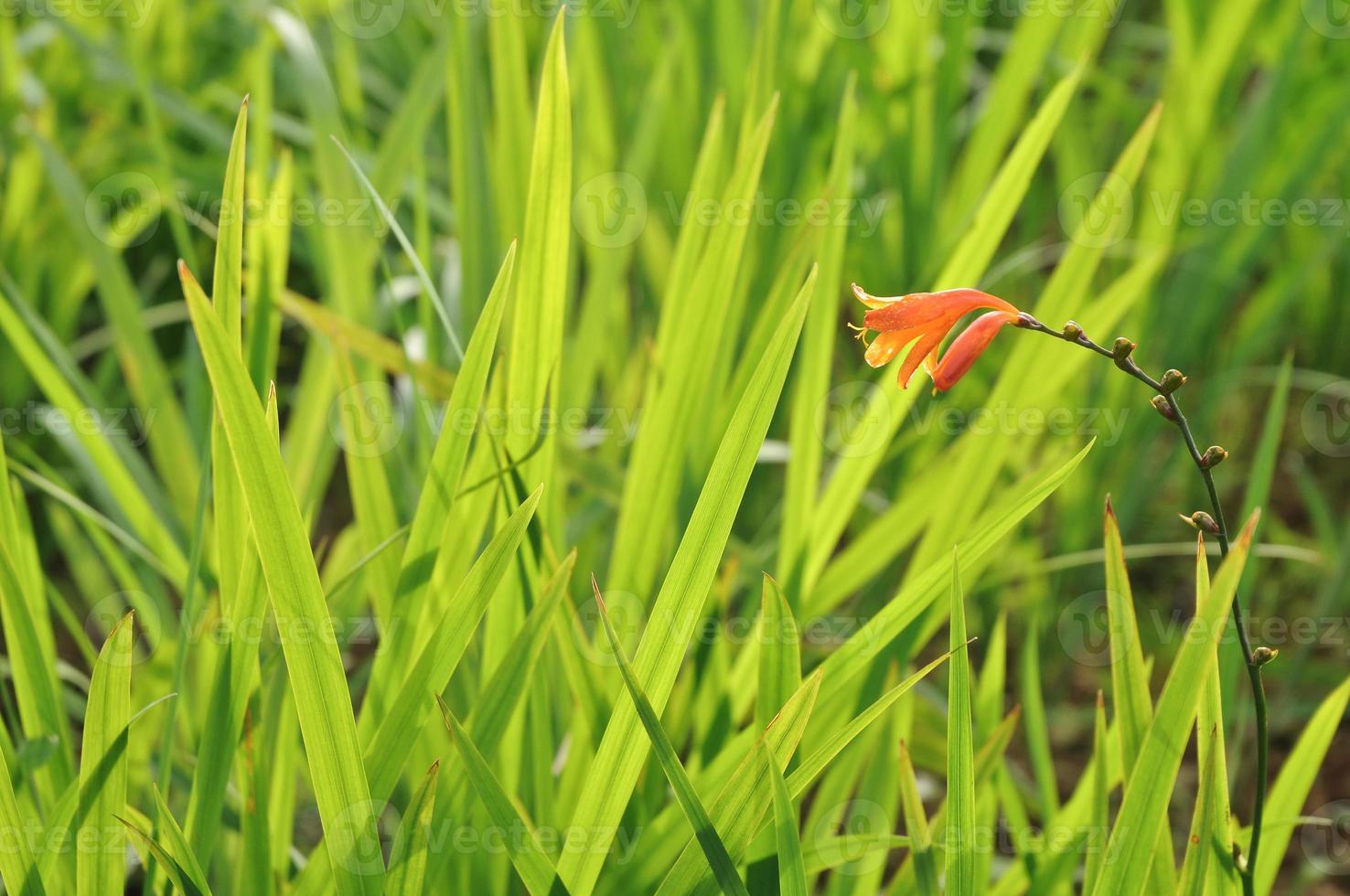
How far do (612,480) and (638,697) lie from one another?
581mm

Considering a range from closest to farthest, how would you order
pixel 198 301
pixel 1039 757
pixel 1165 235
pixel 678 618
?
1. pixel 198 301
2. pixel 678 618
3. pixel 1039 757
4. pixel 1165 235

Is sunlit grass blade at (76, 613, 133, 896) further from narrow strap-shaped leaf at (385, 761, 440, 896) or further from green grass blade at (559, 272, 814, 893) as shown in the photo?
green grass blade at (559, 272, 814, 893)

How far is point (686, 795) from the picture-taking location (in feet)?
2.29

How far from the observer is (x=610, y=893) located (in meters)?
0.88

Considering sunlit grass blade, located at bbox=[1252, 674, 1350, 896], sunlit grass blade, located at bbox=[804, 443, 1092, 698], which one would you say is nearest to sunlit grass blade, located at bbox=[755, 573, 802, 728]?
sunlit grass blade, located at bbox=[804, 443, 1092, 698]

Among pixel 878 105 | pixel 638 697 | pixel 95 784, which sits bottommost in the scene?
pixel 95 784

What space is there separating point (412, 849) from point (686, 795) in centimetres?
18

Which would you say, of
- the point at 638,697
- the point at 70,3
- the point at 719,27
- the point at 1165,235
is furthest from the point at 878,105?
Result: the point at 70,3

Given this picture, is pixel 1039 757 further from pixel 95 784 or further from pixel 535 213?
pixel 95 784

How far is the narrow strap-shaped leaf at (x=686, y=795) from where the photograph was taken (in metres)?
0.67

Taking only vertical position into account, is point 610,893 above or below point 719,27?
below

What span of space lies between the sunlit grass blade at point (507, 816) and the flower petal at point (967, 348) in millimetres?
354

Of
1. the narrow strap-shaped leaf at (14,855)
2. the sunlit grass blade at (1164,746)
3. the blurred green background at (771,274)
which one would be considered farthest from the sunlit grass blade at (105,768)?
the sunlit grass blade at (1164,746)

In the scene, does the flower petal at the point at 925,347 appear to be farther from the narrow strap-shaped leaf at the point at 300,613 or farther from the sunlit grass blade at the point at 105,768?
the sunlit grass blade at the point at 105,768
